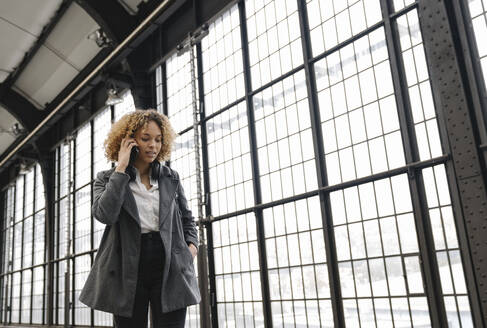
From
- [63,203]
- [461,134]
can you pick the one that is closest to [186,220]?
[461,134]

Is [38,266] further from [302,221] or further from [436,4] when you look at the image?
[436,4]

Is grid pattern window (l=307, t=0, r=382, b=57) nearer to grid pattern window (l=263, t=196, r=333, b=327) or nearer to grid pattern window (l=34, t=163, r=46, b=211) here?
grid pattern window (l=263, t=196, r=333, b=327)

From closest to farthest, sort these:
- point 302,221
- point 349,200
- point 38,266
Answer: point 349,200 → point 302,221 → point 38,266

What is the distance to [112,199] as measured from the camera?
181 cm

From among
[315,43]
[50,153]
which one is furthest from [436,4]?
[50,153]

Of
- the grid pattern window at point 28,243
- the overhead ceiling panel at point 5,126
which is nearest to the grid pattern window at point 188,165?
the overhead ceiling panel at point 5,126

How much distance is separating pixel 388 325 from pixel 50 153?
1367cm

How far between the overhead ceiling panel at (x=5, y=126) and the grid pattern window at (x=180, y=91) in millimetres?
8941

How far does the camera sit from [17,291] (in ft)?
57.7

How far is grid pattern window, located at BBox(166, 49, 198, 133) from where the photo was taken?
31.2 ft

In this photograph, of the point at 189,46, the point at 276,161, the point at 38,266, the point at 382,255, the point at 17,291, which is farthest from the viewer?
the point at 17,291

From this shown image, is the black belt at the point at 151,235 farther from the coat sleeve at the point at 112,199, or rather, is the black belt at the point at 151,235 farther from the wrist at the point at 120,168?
the wrist at the point at 120,168

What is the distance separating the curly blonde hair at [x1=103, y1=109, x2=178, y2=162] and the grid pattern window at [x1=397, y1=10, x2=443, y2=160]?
13.6 ft

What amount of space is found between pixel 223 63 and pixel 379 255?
4.67m
